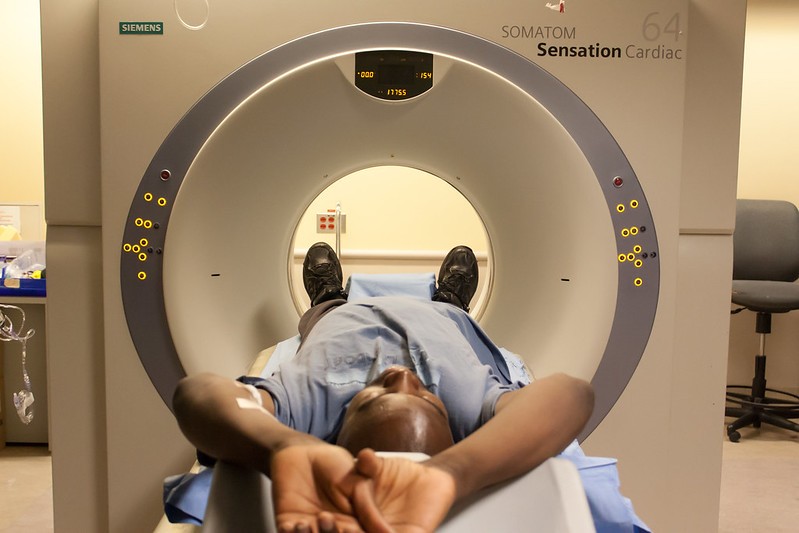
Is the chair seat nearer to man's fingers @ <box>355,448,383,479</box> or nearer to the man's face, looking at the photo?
the man's face

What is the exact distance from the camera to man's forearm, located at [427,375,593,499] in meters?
0.94

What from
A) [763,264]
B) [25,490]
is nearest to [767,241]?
[763,264]

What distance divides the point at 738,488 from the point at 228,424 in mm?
2259

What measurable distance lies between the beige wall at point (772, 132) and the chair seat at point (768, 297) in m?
0.54

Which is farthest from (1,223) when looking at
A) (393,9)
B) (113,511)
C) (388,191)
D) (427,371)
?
(427,371)

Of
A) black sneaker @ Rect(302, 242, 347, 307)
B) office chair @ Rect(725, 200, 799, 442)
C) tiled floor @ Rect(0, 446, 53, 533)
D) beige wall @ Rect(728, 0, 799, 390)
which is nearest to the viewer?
black sneaker @ Rect(302, 242, 347, 307)

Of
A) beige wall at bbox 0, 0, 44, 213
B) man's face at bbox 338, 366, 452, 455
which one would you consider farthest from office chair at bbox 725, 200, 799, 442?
beige wall at bbox 0, 0, 44, 213

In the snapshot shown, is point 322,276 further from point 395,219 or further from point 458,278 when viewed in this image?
point 395,219

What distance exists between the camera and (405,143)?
176 centimetres

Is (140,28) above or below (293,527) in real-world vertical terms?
above

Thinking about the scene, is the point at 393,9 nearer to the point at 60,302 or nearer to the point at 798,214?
the point at 60,302

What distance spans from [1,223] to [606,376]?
282 centimetres

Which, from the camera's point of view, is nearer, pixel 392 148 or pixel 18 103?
pixel 392 148

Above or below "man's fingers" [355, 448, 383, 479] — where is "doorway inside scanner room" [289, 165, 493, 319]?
above
